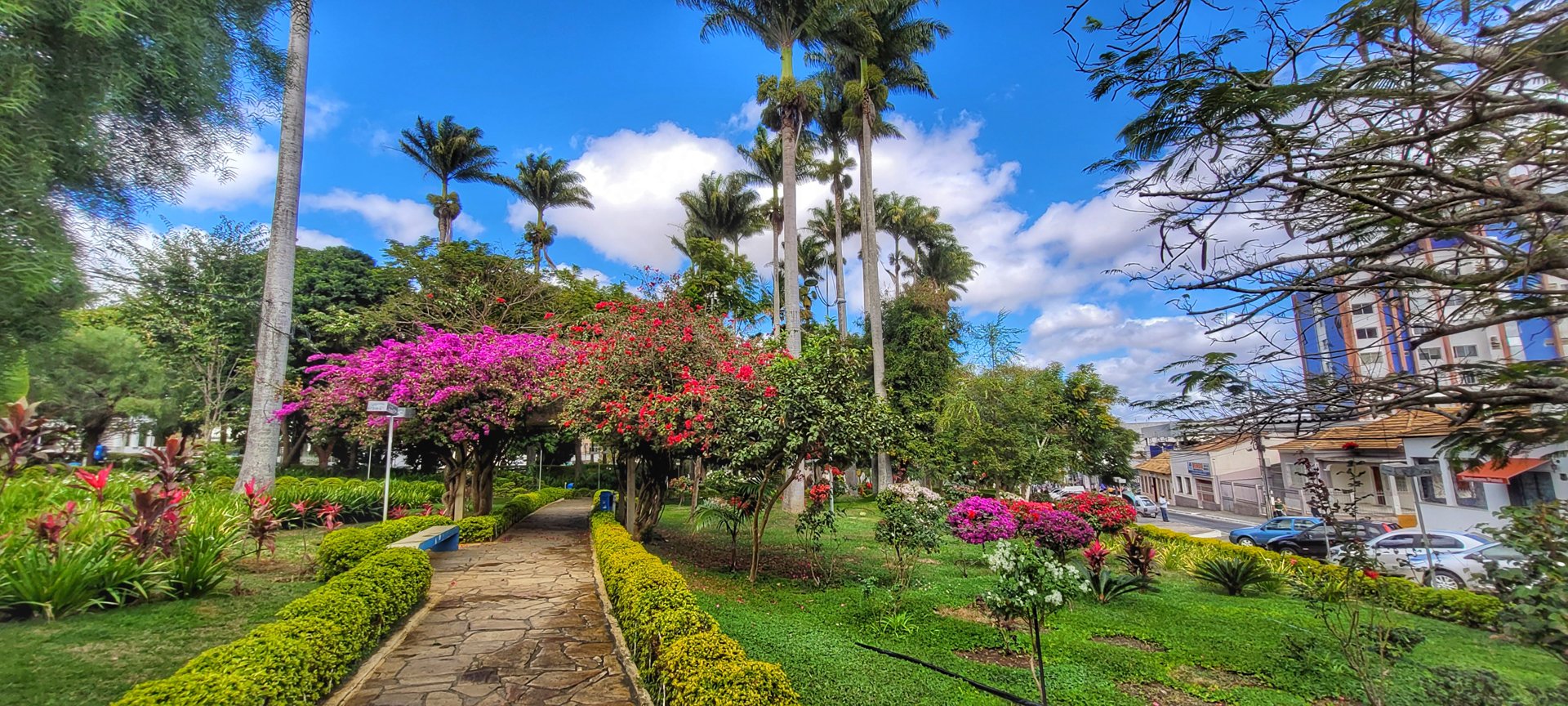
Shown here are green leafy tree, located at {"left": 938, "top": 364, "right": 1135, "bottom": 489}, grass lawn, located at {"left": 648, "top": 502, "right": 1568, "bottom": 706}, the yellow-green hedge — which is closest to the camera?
the yellow-green hedge

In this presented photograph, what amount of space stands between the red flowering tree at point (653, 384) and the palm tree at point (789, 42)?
792cm

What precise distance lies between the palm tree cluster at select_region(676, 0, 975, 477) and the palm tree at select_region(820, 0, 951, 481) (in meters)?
0.03

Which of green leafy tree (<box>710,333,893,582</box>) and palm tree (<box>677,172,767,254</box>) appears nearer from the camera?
green leafy tree (<box>710,333,893,582</box>)

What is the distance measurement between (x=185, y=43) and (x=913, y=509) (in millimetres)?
7894

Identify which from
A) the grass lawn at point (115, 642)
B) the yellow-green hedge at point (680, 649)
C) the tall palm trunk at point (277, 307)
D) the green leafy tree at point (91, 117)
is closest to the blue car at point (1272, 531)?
the yellow-green hedge at point (680, 649)

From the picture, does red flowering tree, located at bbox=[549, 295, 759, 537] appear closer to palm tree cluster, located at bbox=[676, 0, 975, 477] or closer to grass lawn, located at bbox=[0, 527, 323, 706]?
grass lawn, located at bbox=[0, 527, 323, 706]

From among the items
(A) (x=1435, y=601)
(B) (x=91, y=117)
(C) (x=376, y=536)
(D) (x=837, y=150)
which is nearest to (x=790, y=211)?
(D) (x=837, y=150)

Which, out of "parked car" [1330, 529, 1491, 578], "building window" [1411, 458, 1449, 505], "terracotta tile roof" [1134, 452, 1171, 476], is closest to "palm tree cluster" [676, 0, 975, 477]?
"parked car" [1330, 529, 1491, 578]

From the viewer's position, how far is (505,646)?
17.7ft

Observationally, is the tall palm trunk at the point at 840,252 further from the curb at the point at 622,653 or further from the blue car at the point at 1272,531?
the curb at the point at 622,653

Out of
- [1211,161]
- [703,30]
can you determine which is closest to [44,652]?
[1211,161]

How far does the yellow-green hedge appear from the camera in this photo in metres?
Result: 3.27

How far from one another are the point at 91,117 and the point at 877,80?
70.7 ft

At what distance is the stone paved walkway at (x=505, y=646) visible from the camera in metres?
4.34
